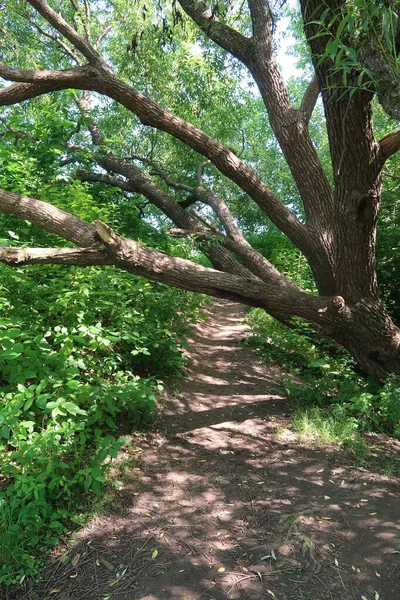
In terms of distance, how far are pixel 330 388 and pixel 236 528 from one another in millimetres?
2561

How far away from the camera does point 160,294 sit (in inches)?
183

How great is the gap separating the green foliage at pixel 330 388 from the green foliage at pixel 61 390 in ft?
5.33

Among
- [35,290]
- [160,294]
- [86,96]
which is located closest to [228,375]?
[160,294]

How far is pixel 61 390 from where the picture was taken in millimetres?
3012

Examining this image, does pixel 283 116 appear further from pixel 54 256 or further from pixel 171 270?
pixel 54 256

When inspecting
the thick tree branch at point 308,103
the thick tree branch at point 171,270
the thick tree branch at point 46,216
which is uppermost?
the thick tree branch at point 308,103

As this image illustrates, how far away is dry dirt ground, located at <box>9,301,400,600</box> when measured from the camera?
7.38 feet

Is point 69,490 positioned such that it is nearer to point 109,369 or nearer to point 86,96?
point 109,369

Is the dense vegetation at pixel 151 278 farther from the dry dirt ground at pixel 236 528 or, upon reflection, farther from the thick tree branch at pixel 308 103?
the dry dirt ground at pixel 236 528

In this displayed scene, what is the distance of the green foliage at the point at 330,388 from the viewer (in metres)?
4.02

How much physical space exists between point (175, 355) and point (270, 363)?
6.63ft

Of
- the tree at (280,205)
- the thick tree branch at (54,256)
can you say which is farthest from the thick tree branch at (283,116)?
the thick tree branch at (54,256)

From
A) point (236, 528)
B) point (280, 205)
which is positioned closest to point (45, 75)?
point (280, 205)

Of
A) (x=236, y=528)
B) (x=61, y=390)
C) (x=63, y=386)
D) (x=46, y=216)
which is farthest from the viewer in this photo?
(x=46, y=216)
